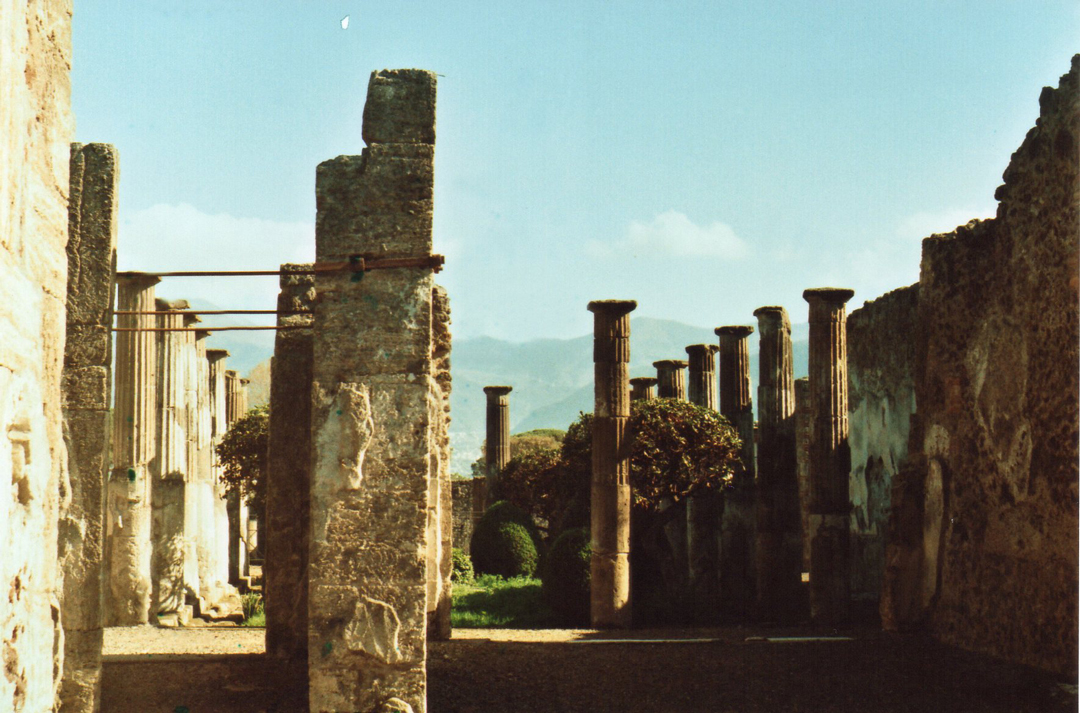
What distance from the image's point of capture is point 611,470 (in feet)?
46.6

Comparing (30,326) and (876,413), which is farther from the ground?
(876,413)

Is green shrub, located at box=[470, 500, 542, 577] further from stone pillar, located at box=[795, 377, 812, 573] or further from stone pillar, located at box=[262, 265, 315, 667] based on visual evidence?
stone pillar, located at box=[262, 265, 315, 667]

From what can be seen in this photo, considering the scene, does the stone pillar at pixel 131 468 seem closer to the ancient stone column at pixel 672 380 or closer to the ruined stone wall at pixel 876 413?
the ruined stone wall at pixel 876 413

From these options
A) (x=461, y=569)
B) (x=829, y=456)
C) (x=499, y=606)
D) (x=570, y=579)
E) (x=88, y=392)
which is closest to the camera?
(x=88, y=392)

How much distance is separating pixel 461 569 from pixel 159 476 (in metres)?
6.29

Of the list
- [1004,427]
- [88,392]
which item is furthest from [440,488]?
[1004,427]

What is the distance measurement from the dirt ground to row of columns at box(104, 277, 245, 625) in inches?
69.0

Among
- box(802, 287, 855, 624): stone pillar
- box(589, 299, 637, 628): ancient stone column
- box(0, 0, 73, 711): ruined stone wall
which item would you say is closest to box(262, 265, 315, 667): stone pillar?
box(0, 0, 73, 711): ruined stone wall

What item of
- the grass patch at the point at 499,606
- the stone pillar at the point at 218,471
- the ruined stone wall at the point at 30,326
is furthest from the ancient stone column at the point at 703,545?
the ruined stone wall at the point at 30,326

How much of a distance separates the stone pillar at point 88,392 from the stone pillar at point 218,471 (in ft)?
34.9

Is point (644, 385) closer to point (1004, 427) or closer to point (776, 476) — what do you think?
point (776, 476)

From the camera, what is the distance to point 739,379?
17.5 metres

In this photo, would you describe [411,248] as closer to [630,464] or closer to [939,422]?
[939,422]

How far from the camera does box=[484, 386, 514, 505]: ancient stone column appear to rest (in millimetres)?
23438
